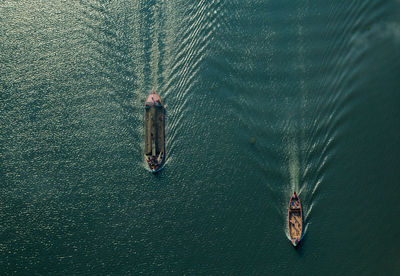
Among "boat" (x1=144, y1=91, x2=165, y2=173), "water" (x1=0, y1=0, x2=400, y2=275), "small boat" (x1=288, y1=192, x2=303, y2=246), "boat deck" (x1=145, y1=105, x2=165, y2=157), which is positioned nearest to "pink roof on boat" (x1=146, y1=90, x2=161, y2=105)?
"boat" (x1=144, y1=91, x2=165, y2=173)

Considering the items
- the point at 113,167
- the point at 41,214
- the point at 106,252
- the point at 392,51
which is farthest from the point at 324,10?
the point at 41,214

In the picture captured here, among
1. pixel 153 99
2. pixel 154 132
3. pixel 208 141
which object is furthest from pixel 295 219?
pixel 153 99

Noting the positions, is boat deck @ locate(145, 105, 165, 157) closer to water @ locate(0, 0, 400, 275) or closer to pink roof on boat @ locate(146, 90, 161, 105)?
pink roof on boat @ locate(146, 90, 161, 105)

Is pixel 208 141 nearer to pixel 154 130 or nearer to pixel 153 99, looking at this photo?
pixel 154 130

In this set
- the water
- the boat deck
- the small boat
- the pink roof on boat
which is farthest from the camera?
the pink roof on boat

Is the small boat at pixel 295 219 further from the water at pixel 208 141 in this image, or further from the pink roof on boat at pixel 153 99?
the pink roof on boat at pixel 153 99

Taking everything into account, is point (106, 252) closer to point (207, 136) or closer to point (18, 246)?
point (18, 246)
